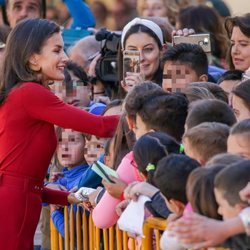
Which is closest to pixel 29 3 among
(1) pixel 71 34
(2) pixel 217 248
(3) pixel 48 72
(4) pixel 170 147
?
(1) pixel 71 34

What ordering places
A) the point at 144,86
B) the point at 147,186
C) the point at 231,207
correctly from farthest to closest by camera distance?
the point at 144,86 < the point at 147,186 < the point at 231,207

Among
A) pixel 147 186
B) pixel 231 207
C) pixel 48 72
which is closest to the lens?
pixel 231 207

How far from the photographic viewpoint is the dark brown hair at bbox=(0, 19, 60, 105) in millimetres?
7441

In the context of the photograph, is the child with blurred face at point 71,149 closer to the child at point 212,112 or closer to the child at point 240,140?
the child at point 212,112

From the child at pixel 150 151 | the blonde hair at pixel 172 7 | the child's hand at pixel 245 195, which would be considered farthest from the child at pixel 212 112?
the blonde hair at pixel 172 7

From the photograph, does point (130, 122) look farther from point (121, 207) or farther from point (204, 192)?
point (204, 192)

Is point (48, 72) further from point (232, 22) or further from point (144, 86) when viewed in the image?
point (232, 22)

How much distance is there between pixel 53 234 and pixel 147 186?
2540mm

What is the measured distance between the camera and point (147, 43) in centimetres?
889

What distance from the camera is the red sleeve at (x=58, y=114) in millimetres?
7336

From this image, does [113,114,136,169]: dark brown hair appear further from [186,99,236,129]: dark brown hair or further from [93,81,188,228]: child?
[186,99,236,129]: dark brown hair

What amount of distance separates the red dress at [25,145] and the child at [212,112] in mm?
1088

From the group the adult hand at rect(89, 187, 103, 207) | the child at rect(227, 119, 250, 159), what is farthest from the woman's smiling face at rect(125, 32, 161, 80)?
the child at rect(227, 119, 250, 159)

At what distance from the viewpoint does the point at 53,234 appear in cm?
848
